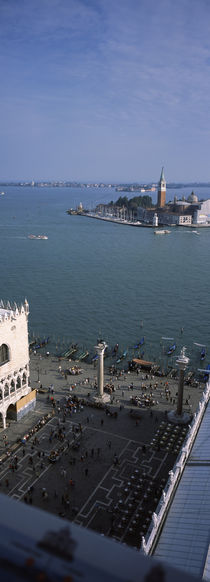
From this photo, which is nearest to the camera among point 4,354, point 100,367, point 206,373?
point 4,354

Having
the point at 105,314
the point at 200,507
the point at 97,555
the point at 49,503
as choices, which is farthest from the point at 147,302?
the point at 97,555

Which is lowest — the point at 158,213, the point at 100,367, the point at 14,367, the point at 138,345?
the point at 138,345

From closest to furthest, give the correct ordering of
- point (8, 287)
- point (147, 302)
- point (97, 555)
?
point (97, 555) < point (147, 302) < point (8, 287)

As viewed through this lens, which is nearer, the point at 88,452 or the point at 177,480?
the point at 177,480

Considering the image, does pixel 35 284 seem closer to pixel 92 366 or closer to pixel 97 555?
pixel 92 366

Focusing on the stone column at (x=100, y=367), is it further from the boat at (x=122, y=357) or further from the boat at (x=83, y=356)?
the boat at (x=83, y=356)

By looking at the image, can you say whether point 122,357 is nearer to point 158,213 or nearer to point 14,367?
point 14,367

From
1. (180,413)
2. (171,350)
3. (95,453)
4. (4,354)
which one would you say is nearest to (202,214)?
(171,350)

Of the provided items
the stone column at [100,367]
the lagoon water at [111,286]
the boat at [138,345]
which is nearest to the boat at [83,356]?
the lagoon water at [111,286]
